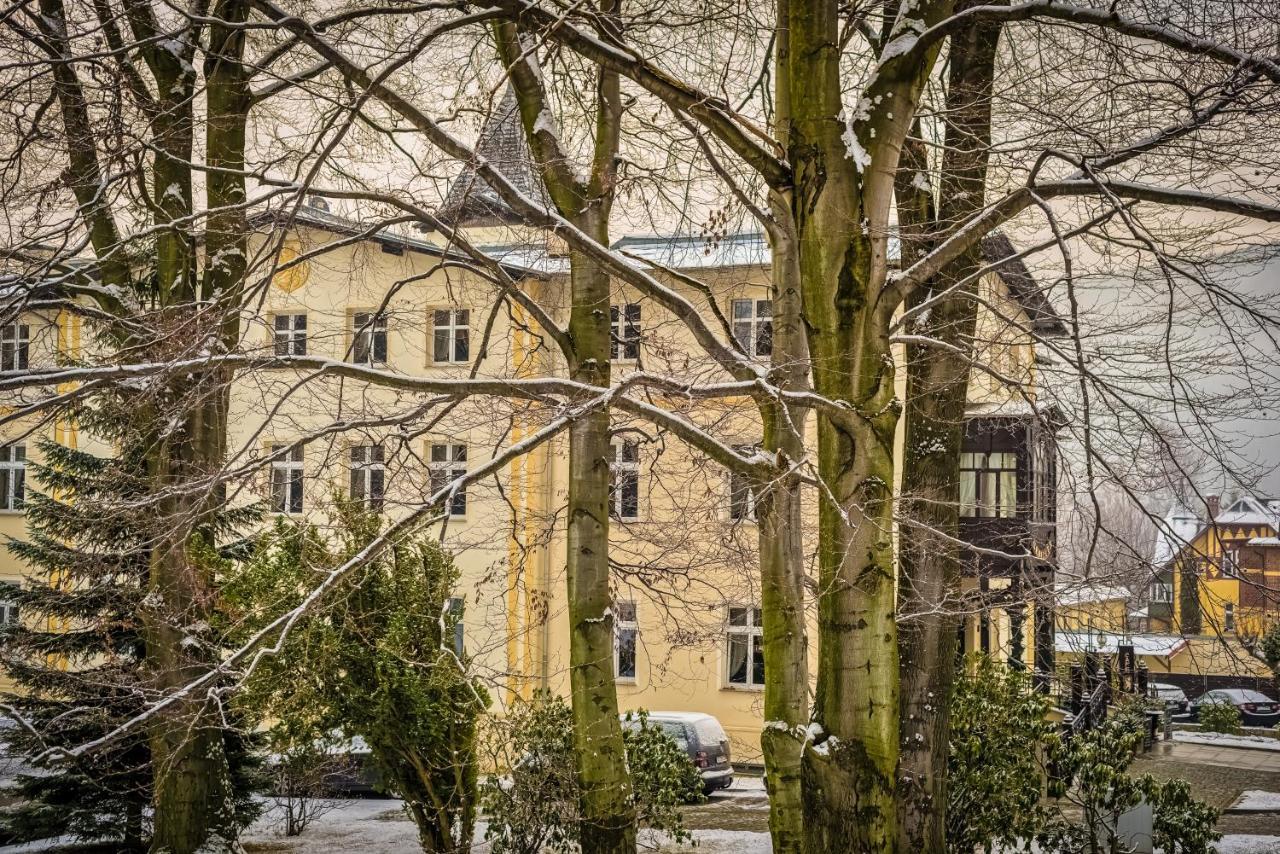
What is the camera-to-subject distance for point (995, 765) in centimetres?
1204

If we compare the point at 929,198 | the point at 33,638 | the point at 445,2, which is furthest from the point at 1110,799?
the point at 33,638

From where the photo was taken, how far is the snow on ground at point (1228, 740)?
31250 millimetres

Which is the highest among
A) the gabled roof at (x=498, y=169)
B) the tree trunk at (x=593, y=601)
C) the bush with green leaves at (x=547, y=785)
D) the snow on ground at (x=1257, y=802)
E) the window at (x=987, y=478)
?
the gabled roof at (x=498, y=169)

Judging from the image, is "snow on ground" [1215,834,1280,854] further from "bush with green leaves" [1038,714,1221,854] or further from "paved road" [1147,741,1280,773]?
"paved road" [1147,741,1280,773]

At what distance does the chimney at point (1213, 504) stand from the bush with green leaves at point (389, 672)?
6.87 metres

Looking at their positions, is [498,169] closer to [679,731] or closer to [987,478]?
[679,731]

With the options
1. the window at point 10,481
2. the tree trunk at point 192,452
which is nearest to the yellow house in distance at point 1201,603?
the tree trunk at point 192,452

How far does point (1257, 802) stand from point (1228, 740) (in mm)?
13923

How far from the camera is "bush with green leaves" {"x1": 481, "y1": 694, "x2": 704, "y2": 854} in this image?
12.0 metres

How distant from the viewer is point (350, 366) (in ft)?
28.6

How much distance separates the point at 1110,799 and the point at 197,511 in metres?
8.62

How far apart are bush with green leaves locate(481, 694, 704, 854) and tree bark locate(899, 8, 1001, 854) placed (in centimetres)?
280

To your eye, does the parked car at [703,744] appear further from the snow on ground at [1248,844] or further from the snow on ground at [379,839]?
the snow on ground at [1248,844]

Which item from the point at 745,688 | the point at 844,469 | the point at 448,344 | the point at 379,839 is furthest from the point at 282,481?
the point at 448,344
